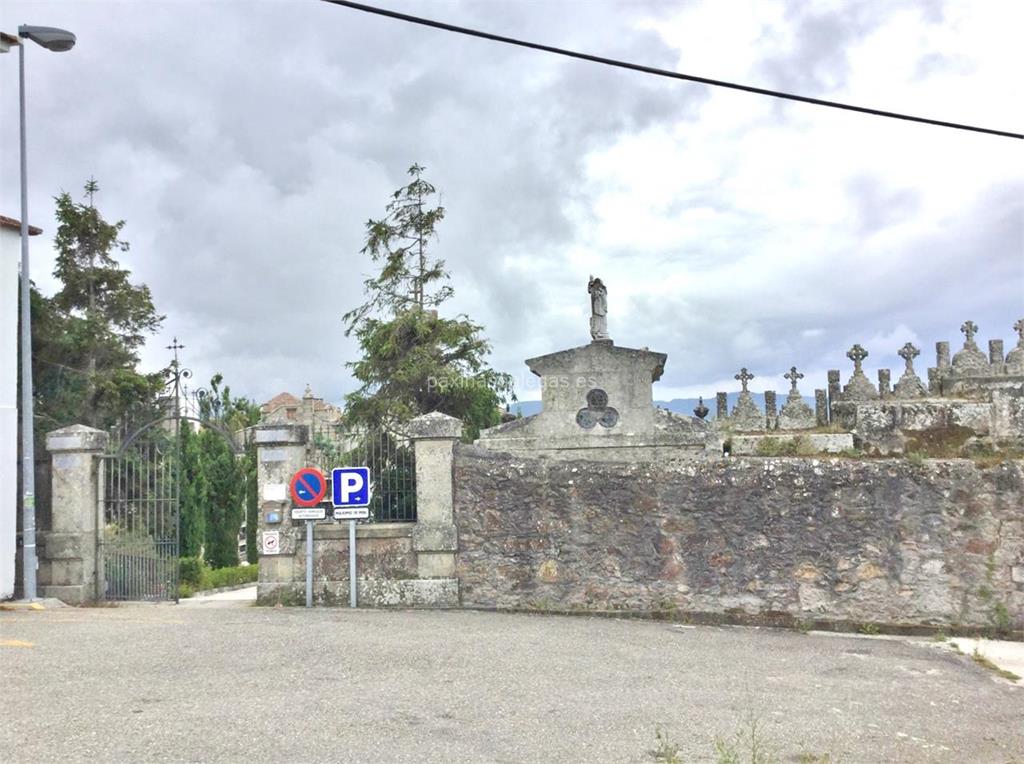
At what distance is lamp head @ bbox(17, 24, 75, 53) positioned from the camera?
11.1 meters

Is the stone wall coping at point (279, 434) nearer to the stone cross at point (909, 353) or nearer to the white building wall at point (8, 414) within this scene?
the white building wall at point (8, 414)

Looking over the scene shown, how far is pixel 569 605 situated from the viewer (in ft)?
35.4

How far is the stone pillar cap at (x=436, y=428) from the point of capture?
1109 centimetres

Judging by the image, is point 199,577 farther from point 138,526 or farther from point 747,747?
point 747,747

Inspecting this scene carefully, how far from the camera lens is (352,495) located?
1097 cm

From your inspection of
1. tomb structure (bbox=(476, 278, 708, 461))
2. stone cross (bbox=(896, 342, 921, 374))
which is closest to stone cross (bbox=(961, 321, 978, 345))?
stone cross (bbox=(896, 342, 921, 374))

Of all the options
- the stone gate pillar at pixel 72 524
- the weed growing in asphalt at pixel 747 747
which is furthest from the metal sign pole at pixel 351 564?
the weed growing in asphalt at pixel 747 747

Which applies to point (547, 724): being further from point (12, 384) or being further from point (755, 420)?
point (755, 420)

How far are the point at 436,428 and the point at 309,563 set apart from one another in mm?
2339

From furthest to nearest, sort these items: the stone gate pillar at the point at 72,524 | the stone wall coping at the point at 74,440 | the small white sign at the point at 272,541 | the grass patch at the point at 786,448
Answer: the grass patch at the point at 786,448 < the stone wall coping at the point at 74,440 < the stone gate pillar at the point at 72,524 < the small white sign at the point at 272,541

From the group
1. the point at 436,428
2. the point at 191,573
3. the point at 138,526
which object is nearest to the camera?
the point at 436,428

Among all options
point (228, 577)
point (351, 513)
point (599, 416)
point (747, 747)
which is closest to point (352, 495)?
point (351, 513)

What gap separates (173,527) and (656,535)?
6.57 m

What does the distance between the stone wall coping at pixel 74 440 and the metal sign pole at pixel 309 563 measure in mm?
3329
